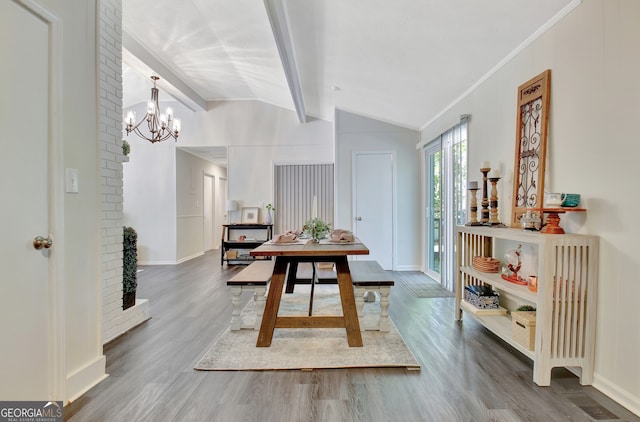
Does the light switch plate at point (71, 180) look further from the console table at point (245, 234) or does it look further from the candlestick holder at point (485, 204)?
the console table at point (245, 234)

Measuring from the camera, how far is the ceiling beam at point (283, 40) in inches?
96.3

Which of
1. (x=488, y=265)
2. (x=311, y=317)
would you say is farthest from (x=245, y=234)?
(x=488, y=265)

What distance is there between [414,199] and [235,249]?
343 centimetres

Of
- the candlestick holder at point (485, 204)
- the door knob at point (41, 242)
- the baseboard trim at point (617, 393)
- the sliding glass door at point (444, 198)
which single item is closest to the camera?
the door knob at point (41, 242)

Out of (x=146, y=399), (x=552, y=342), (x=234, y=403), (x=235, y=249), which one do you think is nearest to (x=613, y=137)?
(x=552, y=342)

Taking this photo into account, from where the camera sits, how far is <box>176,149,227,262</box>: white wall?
5.86 meters

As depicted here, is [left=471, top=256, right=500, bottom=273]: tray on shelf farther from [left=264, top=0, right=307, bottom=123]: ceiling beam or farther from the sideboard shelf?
[left=264, top=0, right=307, bottom=123]: ceiling beam

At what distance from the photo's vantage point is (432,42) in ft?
8.50

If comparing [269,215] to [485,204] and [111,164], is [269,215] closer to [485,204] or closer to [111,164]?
[111,164]

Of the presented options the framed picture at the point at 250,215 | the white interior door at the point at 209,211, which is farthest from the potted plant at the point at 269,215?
the white interior door at the point at 209,211

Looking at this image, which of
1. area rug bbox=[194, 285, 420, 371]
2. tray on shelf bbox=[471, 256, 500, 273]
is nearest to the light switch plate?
area rug bbox=[194, 285, 420, 371]

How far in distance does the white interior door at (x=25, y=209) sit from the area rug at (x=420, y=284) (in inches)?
131

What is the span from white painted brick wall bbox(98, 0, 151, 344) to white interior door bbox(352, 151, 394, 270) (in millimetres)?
3479

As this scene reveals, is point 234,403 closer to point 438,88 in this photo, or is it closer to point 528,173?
point 528,173
